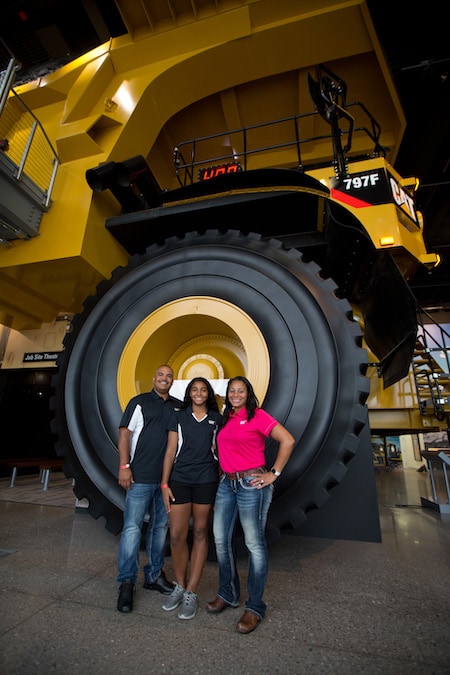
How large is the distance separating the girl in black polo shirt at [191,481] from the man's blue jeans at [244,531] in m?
0.09

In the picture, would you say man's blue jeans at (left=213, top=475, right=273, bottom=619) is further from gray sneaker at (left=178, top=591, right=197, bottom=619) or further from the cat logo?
the cat logo

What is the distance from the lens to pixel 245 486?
1.62 metres

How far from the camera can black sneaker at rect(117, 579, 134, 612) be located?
1.48 m

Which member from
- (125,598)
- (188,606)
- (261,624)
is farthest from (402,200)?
(125,598)

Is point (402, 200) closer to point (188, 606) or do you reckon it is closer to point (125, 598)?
point (188, 606)

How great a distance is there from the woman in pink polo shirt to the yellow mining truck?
0.18 m

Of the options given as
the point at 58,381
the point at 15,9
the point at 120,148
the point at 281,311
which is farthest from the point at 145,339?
the point at 15,9

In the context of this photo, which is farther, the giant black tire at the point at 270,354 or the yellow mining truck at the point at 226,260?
A: the yellow mining truck at the point at 226,260

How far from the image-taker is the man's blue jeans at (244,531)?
60.6 inches

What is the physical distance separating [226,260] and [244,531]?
1.65 metres

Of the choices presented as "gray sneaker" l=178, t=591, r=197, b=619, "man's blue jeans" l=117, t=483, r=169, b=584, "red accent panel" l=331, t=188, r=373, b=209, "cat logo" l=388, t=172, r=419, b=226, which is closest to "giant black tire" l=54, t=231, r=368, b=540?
"man's blue jeans" l=117, t=483, r=169, b=584

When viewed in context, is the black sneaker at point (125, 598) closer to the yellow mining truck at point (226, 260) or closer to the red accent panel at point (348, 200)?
the yellow mining truck at point (226, 260)

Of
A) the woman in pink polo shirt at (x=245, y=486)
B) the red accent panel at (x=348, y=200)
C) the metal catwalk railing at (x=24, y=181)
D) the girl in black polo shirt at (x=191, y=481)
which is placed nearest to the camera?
the woman in pink polo shirt at (x=245, y=486)

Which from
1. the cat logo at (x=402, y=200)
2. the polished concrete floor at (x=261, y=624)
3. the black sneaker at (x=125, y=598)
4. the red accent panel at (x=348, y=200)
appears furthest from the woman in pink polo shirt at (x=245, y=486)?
the cat logo at (x=402, y=200)
